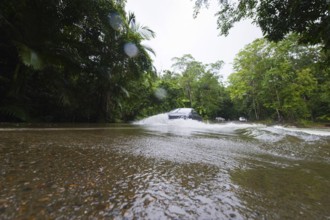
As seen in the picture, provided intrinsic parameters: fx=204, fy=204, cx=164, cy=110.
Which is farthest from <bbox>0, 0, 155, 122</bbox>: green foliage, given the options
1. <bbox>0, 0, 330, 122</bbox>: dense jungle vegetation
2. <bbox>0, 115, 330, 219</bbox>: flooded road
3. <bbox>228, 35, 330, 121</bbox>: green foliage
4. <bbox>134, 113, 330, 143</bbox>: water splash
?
<bbox>228, 35, 330, 121</bbox>: green foliage

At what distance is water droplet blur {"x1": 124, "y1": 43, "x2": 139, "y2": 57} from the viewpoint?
11052mm

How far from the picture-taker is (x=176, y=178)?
1.74 metres

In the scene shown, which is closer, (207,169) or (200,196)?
(200,196)

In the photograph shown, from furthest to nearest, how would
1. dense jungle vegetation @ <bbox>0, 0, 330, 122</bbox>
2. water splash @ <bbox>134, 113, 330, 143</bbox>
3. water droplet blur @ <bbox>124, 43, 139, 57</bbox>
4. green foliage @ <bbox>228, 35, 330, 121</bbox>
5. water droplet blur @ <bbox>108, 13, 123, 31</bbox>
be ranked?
green foliage @ <bbox>228, 35, 330, 121</bbox>
water droplet blur @ <bbox>124, 43, 139, 57</bbox>
water droplet blur @ <bbox>108, 13, 123, 31</bbox>
dense jungle vegetation @ <bbox>0, 0, 330, 122</bbox>
water splash @ <bbox>134, 113, 330, 143</bbox>

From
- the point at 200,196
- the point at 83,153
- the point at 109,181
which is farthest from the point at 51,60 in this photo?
the point at 200,196

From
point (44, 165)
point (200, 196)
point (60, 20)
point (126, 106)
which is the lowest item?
point (200, 196)

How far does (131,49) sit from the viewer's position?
11.2 m

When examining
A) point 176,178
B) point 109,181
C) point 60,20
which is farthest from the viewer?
point 60,20

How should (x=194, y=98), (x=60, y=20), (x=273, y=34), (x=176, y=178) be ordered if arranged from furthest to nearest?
(x=194, y=98) → (x=60, y=20) → (x=273, y=34) → (x=176, y=178)

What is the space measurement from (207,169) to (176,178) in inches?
19.9

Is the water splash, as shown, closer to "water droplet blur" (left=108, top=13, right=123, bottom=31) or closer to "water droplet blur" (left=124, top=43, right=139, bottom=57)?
"water droplet blur" (left=124, top=43, right=139, bottom=57)

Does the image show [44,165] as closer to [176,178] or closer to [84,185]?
[84,185]

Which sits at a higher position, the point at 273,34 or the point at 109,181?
the point at 273,34

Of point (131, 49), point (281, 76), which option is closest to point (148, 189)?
point (131, 49)
